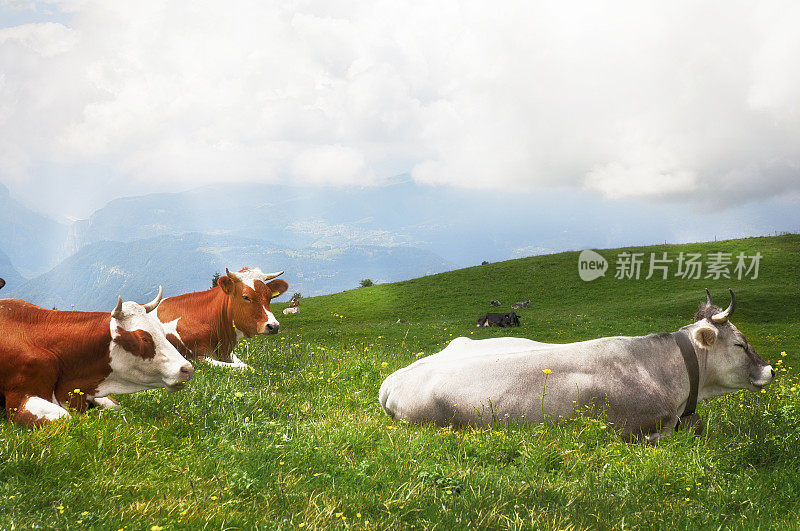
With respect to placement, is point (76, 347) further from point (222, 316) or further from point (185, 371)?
point (222, 316)

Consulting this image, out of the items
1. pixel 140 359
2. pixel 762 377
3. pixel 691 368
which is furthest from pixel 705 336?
pixel 140 359

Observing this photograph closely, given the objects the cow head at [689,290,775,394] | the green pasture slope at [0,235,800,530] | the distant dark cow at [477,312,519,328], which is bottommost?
the distant dark cow at [477,312,519,328]

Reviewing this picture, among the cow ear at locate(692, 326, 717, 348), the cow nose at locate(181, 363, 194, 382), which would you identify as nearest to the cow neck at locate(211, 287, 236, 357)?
the cow nose at locate(181, 363, 194, 382)

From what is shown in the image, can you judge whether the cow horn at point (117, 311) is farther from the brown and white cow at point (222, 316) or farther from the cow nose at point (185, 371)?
the brown and white cow at point (222, 316)

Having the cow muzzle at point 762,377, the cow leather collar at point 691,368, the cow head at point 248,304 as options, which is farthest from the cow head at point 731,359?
the cow head at point 248,304

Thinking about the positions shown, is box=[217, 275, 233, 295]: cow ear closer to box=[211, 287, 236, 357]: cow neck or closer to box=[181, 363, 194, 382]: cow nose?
box=[211, 287, 236, 357]: cow neck

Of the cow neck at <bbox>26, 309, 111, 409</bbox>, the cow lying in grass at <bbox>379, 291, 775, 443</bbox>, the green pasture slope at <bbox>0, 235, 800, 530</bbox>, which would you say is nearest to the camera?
the green pasture slope at <bbox>0, 235, 800, 530</bbox>

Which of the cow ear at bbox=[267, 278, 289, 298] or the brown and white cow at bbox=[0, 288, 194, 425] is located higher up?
the cow ear at bbox=[267, 278, 289, 298]

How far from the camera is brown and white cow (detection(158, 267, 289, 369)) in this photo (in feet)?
32.0

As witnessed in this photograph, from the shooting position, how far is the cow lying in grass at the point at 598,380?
653 centimetres

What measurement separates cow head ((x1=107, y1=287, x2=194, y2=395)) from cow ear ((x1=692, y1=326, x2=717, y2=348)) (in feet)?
20.5

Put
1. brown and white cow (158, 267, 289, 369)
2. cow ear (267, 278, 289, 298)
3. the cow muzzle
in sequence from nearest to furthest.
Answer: the cow muzzle < brown and white cow (158, 267, 289, 369) < cow ear (267, 278, 289, 298)

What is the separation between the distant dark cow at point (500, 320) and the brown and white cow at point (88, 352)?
25.7 metres

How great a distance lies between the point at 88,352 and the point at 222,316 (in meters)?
4.34
